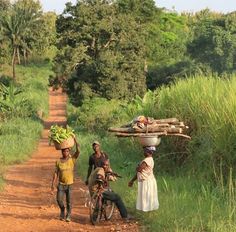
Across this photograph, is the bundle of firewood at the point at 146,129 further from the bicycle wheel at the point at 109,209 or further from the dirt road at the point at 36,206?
the dirt road at the point at 36,206

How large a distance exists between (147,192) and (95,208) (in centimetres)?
92

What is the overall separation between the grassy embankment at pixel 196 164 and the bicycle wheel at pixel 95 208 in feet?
2.40

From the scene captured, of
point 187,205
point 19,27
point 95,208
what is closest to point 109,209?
point 95,208

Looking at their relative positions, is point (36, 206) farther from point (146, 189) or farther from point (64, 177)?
point (146, 189)

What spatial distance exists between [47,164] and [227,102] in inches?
351

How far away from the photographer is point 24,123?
26.5m

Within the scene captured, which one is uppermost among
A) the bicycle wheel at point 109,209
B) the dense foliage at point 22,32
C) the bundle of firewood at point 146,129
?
the dense foliage at point 22,32

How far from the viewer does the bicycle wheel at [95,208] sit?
26.6ft

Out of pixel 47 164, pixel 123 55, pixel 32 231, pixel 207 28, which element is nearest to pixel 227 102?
pixel 32 231

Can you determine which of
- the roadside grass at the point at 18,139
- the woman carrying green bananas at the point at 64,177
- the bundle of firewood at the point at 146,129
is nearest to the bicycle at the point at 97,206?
the woman carrying green bananas at the point at 64,177

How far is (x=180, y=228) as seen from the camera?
22.2ft

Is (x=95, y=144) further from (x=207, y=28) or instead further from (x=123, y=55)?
(x=207, y=28)

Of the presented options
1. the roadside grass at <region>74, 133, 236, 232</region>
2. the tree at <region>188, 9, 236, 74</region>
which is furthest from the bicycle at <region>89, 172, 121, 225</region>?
the tree at <region>188, 9, 236, 74</region>

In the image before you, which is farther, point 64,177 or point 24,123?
point 24,123
